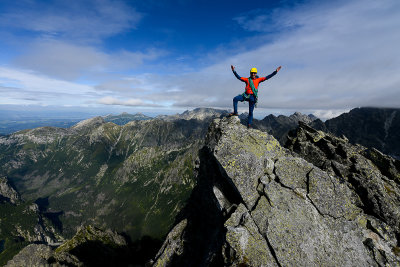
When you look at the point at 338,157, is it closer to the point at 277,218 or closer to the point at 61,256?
the point at 277,218

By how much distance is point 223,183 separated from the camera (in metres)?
23.2

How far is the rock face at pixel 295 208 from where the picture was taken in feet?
51.9

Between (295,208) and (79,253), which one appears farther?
(79,253)

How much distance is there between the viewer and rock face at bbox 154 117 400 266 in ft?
51.9

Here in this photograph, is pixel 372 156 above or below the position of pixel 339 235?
above

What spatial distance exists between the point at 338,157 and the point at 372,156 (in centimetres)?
556

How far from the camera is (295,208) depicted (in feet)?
58.4

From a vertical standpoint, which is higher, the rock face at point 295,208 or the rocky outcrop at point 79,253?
the rock face at point 295,208

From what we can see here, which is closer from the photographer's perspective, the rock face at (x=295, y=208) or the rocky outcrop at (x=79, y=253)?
the rock face at (x=295, y=208)

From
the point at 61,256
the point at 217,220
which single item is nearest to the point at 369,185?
the point at 217,220

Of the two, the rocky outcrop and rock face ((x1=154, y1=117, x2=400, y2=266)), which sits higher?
rock face ((x1=154, y1=117, x2=400, y2=266))

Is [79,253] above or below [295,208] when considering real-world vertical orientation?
below

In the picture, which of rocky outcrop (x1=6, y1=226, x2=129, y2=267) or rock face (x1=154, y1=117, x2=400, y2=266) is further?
rocky outcrop (x1=6, y1=226, x2=129, y2=267)

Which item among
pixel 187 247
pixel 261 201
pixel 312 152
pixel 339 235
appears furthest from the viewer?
pixel 187 247
